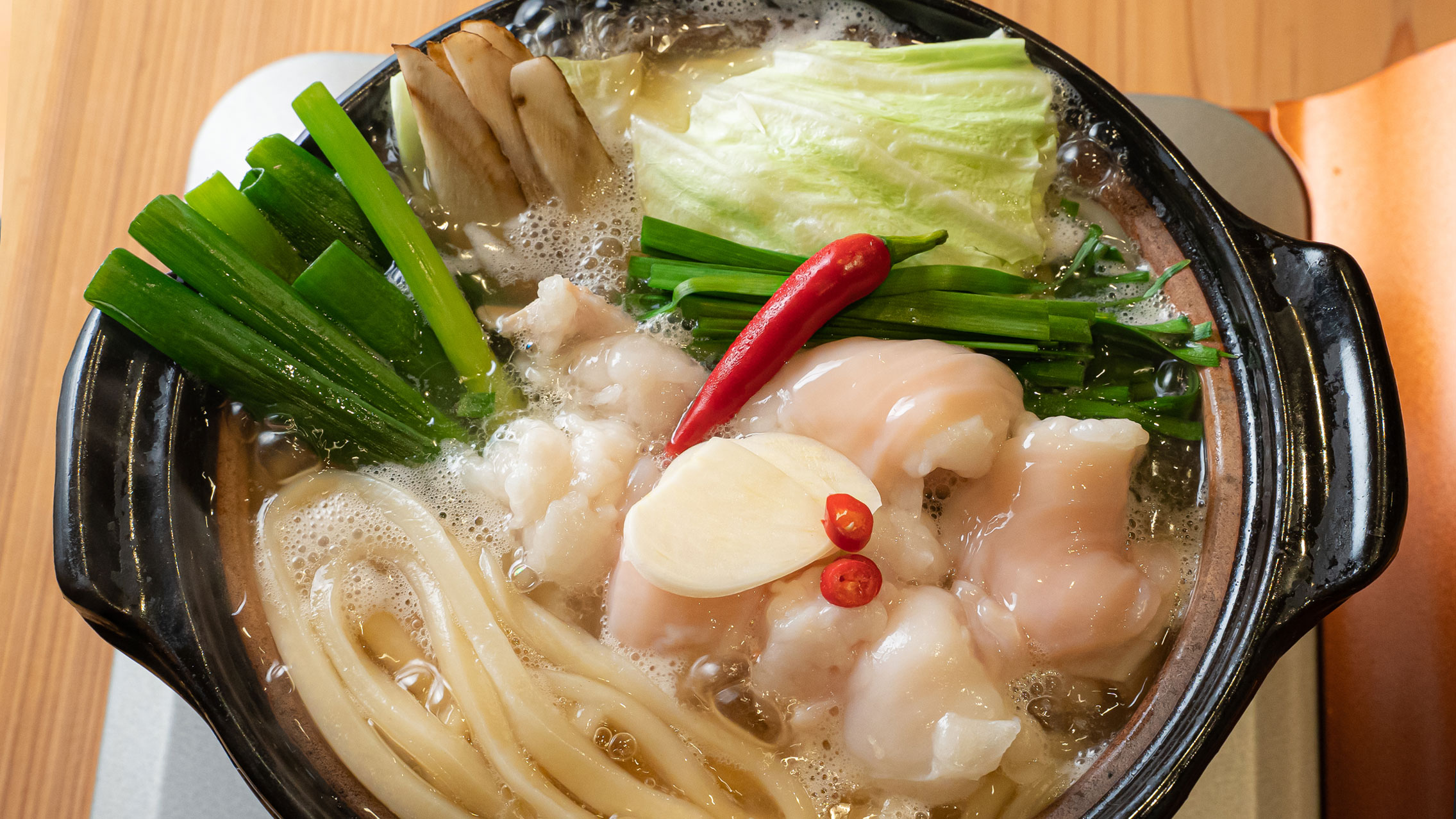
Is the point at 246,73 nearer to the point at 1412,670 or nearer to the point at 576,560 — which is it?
the point at 576,560

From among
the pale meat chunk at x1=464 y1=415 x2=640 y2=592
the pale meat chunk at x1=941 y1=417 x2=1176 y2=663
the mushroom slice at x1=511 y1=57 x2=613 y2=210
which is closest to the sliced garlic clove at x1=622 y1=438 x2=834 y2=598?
the pale meat chunk at x1=464 y1=415 x2=640 y2=592

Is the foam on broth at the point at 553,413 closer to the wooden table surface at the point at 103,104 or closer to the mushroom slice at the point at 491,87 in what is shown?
the mushroom slice at the point at 491,87

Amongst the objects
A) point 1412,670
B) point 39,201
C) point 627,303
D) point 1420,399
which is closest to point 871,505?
point 627,303

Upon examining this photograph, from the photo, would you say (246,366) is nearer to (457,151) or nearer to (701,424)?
(457,151)

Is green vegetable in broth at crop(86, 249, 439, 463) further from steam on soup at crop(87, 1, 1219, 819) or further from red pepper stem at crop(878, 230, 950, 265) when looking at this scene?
red pepper stem at crop(878, 230, 950, 265)

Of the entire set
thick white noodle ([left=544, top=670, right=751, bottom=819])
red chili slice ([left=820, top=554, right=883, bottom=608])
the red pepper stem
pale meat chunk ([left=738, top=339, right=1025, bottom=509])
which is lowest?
thick white noodle ([left=544, top=670, right=751, bottom=819])

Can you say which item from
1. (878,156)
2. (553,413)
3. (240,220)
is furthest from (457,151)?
(878,156)

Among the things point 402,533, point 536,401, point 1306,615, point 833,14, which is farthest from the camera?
point 833,14
